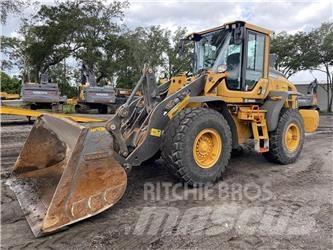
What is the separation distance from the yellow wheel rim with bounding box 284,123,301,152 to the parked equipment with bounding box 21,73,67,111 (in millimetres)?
13125

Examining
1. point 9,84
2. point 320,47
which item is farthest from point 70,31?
point 320,47

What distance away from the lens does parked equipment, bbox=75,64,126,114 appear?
61.0 feet

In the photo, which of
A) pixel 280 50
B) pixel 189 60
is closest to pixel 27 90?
pixel 189 60

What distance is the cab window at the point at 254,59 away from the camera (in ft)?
19.0

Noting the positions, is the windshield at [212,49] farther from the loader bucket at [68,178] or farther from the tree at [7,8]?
the tree at [7,8]

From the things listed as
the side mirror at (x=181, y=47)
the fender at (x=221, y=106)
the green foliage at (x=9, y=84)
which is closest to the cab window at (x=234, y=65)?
the fender at (x=221, y=106)

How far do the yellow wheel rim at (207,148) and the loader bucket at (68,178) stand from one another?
1.24 m

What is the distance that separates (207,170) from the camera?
183 inches

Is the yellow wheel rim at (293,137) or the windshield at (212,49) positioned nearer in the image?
the windshield at (212,49)

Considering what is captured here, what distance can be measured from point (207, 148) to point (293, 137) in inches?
102

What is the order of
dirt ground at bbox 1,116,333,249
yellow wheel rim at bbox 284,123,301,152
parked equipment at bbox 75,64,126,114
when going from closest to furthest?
1. dirt ground at bbox 1,116,333,249
2. yellow wheel rim at bbox 284,123,301,152
3. parked equipment at bbox 75,64,126,114

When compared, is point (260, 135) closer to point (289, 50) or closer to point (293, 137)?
point (293, 137)

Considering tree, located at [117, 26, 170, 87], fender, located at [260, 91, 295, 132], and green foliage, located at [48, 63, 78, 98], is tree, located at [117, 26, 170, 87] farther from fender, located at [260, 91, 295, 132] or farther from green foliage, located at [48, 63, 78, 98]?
fender, located at [260, 91, 295, 132]

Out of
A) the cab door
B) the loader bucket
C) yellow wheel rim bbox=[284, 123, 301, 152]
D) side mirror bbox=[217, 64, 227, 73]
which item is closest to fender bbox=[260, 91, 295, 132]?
the cab door
